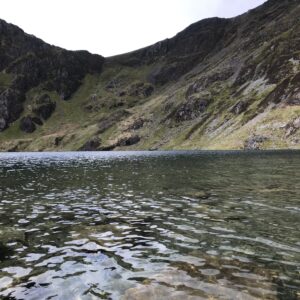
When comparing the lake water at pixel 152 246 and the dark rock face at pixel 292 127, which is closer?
the lake water at pixel 152 246

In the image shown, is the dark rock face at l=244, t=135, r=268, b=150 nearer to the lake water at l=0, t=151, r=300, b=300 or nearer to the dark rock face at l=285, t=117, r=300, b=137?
the dark rock face at l=285, t=117, r=300, b=137

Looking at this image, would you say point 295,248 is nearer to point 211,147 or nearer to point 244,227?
point 244,227

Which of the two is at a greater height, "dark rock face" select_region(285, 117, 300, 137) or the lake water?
"dark rock face" select_region(285, 117, 300, 137)

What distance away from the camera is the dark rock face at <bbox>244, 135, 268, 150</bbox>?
170 meters

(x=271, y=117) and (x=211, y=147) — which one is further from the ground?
(x=271, y=117)

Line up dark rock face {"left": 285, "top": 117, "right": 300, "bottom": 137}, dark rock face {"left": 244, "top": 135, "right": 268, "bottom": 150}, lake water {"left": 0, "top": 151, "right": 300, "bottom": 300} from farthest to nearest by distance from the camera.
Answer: dark rock face {"left": 244, "top": 135, "right": 268, "bottom": 150} → dark rock face {"left": 285, "top": 117, "right": 300, "bottom": 137} → lake water {"left": 0, "top": 151, "right": 300, "bottom": 300}

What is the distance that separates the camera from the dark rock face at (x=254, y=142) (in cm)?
17012

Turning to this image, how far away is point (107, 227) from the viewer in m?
24.8

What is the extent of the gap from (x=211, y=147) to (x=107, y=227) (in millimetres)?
172714

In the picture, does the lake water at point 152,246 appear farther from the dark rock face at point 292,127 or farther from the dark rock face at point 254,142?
the dark rock face at point 292,127

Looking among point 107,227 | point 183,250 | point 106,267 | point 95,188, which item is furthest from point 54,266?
point 95,188

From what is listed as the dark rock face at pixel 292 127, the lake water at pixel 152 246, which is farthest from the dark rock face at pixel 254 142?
the lake water at pixel 152 246

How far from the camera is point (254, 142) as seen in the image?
173 metres

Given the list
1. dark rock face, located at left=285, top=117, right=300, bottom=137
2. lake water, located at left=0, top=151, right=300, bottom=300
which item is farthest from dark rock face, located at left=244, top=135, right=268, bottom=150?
lake water, located at left=0, top=151, right=300, bottom=300
